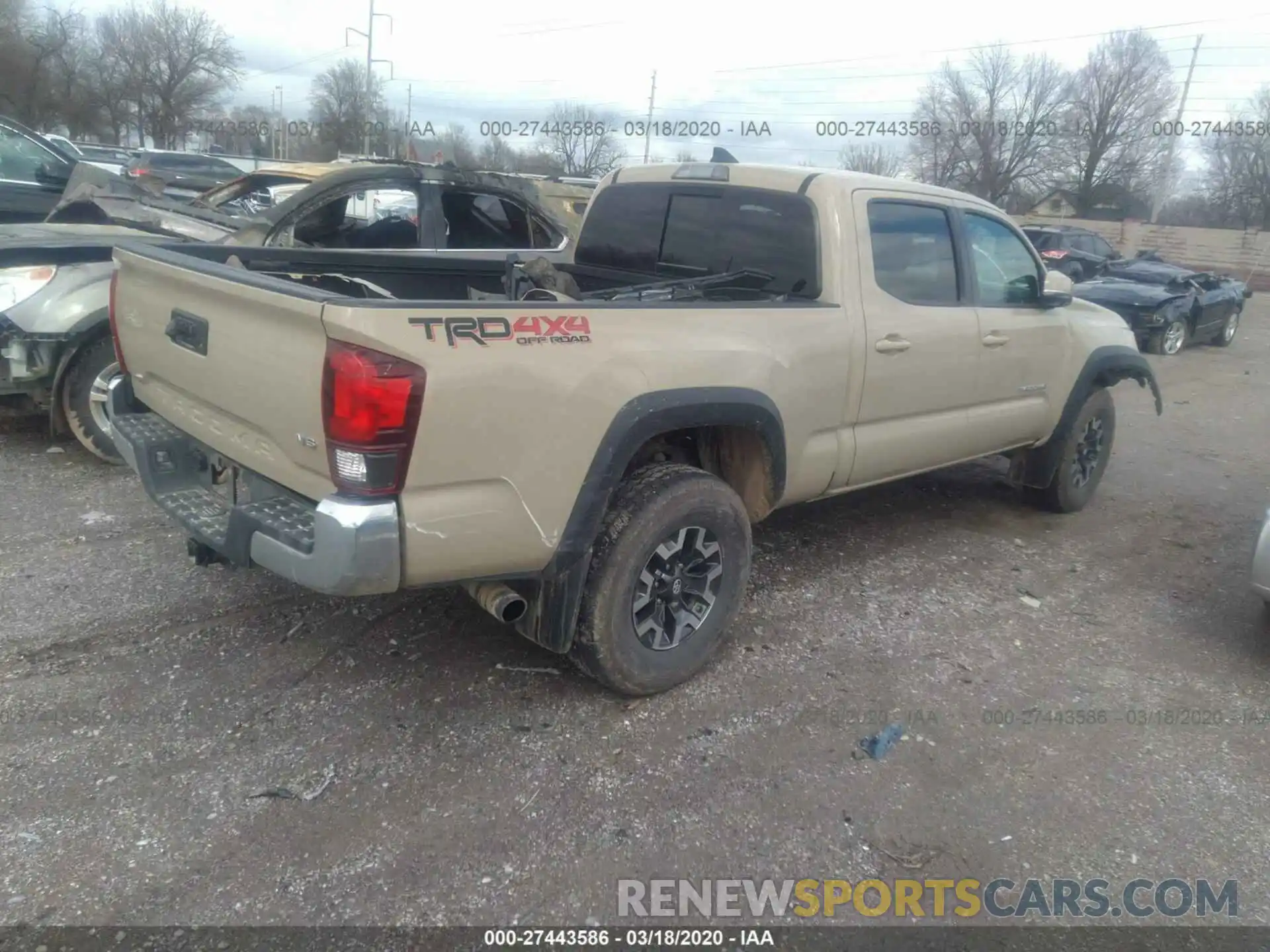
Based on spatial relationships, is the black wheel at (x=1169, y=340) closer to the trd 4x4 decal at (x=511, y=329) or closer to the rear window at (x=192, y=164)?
the trd 4x4 decal at (x=511, y=329)

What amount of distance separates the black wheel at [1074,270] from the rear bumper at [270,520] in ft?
52.3

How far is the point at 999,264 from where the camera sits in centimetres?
507

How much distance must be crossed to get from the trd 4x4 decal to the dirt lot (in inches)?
55.2

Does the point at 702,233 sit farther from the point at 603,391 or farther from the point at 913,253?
the point at 603,391

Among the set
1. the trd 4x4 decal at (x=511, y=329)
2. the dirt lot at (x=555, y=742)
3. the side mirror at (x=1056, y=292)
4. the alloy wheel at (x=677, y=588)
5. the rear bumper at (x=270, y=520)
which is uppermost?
the side mirror at (x=1056, y=292)

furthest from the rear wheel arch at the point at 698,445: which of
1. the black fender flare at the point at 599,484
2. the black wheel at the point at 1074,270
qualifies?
the black wheel at the point at 1074,270

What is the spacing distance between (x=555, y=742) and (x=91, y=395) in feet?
12.6

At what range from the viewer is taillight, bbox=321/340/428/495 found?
252 cm

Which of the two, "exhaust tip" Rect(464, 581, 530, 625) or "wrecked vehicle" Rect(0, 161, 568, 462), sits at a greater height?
"wrecked vehicle" Rect(0, 161, 568, 462)

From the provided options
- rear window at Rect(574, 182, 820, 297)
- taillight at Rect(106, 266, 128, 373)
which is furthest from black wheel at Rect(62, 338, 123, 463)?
rear window at Rect(574, 182, 820, 297)

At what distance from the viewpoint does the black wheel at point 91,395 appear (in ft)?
17.7

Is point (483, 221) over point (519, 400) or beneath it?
over

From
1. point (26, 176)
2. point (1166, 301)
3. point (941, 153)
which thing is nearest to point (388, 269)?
point (26, 176)

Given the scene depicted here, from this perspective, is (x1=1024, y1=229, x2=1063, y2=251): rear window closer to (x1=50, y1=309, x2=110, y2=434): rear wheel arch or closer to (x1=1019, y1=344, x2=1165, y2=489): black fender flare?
(x1=1019, y1=344, x2=1165, y2=489): black fender flare
